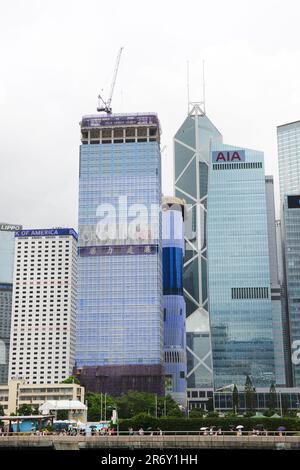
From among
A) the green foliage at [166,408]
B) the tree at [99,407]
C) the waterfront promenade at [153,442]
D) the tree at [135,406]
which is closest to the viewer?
the waterfront promenade at [153,442]

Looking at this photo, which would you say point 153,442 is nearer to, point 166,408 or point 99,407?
point 99,407

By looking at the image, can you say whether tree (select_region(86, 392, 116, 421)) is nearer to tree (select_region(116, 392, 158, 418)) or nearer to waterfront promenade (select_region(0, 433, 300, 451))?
tree (select_region(116, 392, 158, 418))

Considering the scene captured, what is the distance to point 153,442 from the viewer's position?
72000 mm

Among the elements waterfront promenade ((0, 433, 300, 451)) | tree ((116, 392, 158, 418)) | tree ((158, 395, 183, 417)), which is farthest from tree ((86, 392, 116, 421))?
waterfront promenade ((0, 433, 300, 451))

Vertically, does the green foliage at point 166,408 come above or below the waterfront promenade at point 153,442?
below

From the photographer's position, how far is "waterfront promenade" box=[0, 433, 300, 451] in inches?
2788

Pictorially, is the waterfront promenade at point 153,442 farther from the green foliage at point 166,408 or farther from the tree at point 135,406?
the tree at point 135,406

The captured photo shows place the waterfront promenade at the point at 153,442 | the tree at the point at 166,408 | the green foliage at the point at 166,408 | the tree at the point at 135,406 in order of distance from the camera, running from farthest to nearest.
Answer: the tree at the point at 135,406 < the green foliage at the point at 166,408 < the tree at the point at 166,408 < the waterfront promenade at the point at 153,442

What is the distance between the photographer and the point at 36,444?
243 feet

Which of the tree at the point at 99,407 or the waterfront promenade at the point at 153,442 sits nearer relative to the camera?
the waterfront promenade at the point at 153,442

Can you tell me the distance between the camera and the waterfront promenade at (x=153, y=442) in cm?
7081

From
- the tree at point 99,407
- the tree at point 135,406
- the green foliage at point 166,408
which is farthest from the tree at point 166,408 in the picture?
the tree at point 99,407

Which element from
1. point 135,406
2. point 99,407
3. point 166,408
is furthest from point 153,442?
point 166,408
